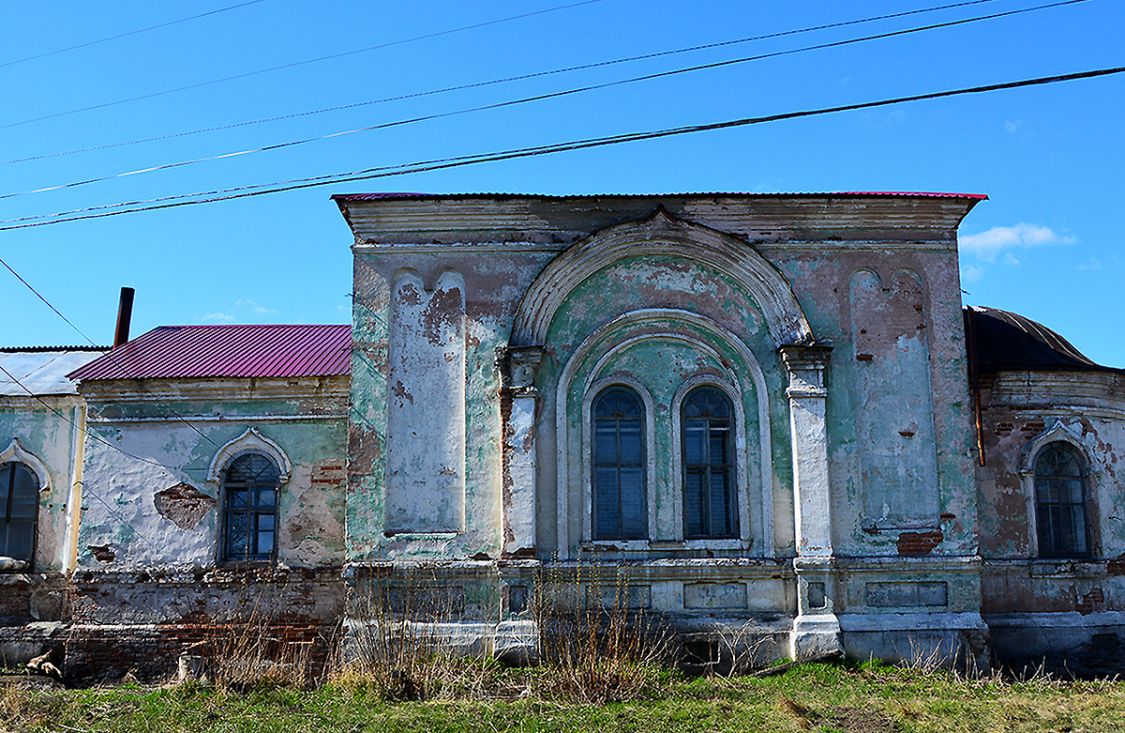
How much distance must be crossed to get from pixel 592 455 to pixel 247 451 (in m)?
4.80

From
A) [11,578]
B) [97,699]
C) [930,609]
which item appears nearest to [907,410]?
[930,609]

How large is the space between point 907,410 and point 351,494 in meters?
6.77

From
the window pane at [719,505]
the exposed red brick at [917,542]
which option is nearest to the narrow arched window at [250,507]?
the window pane at [719,505]

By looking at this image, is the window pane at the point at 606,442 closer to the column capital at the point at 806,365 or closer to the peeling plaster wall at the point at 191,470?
the column capital at the point at 806,365

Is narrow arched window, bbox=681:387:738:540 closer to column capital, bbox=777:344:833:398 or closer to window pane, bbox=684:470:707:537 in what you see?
window pane, bbox=684:470:707:537

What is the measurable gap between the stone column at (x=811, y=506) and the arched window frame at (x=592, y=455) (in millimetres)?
1669

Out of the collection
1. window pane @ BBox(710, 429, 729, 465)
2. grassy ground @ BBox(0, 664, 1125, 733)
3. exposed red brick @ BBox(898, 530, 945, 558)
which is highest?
window pane @ BBox(710, 429, 729, 465)

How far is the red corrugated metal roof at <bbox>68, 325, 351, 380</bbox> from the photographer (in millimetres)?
→ 14703

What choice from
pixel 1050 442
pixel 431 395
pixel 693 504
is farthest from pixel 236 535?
pixel 1050 442

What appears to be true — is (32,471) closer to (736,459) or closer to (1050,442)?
(736,459)

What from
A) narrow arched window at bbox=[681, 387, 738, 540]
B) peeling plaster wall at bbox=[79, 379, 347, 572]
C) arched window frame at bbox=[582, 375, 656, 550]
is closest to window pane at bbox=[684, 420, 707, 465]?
narrow arched window at bbox=[681, 387, 738, 540]

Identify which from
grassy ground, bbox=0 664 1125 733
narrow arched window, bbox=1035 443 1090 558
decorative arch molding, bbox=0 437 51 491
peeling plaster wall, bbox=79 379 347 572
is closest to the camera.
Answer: grassy ground, bbox=0 664 1125 733

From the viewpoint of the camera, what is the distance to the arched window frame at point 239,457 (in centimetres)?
1415

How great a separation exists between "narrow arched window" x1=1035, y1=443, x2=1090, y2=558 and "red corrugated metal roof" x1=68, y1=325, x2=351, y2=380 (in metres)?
9.25
